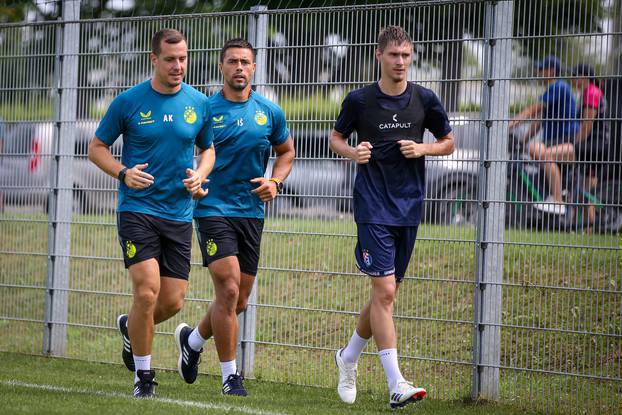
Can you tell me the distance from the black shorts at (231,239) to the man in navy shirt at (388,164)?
0.93 m

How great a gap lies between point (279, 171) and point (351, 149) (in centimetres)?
85

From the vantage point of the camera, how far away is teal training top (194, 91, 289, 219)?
8.06 meters

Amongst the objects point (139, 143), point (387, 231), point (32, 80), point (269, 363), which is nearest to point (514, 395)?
point (387, 231)

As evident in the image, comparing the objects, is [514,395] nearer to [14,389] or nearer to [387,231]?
[387,231]

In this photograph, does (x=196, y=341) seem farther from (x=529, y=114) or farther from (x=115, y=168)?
(x=529, y=114)

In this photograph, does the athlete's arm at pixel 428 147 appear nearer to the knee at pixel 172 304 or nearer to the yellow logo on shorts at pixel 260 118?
the yellow logo on shorts at pixel 260 118

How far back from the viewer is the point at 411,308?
873cm

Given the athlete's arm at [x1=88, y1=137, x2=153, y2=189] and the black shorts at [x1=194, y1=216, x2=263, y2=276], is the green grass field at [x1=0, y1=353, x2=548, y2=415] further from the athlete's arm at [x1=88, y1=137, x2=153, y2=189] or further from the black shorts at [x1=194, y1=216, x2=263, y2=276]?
the athlete's arm at [x1=88, y1=137, x2=153, y2=189]

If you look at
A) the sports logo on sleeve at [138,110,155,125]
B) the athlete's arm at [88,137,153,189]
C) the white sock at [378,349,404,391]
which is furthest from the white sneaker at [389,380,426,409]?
the sports logo on sleeve at [138,110,155,125]

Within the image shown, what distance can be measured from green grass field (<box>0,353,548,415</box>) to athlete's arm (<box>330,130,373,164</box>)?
5.79 feet

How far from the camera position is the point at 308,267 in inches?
364

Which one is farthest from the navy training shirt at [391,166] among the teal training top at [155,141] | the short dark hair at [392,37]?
the teal training top at [155,141]

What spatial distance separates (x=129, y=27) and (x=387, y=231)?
399 centimetres

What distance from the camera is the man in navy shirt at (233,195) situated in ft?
26.2
